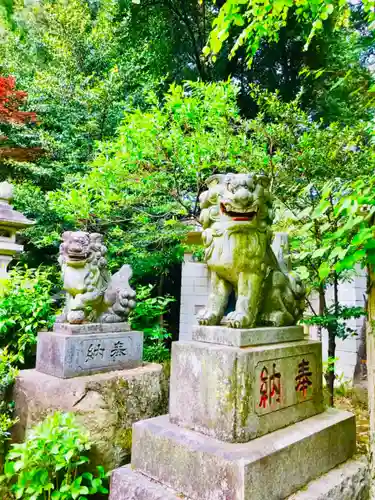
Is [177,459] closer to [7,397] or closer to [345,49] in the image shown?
[7,397]

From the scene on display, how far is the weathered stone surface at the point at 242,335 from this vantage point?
236 centimetres

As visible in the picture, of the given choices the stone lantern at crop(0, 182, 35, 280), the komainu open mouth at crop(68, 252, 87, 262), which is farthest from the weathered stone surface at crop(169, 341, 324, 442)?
the stone lantern at crop(0, 182, 35, 280)

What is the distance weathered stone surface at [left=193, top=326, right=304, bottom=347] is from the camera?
236 cm

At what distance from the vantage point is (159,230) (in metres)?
6.21

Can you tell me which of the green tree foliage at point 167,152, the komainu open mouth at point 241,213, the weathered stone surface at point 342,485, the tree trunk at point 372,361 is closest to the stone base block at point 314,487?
the weathered stone surface at point 342,485

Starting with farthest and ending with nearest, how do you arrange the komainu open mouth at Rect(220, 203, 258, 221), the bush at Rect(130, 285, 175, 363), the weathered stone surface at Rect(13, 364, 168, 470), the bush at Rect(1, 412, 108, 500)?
the bush at Rect(130, 285, 175, 363), the weathered stone surface at Rect(13, 364, 168, 470), the bush at Rect(1, 412, 108, 500), the komainu open mouth at Rect(220, 203, 258, 221)

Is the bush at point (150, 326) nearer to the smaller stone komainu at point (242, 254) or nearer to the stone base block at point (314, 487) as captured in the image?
the stone base block at point (314, 487)

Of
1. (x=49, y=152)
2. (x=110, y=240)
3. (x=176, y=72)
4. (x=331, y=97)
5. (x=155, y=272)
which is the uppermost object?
(x=176, y=72)

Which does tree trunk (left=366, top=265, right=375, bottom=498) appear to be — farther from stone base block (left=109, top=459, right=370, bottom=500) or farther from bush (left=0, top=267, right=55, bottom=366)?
bush (left=0, top=267, right=55, bottom=366)

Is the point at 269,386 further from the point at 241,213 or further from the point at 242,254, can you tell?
the point at 241,213

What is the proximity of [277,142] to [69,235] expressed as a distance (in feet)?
10.5

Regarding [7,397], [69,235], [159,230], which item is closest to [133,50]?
[159,230]

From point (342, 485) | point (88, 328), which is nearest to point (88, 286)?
point (88, 328)

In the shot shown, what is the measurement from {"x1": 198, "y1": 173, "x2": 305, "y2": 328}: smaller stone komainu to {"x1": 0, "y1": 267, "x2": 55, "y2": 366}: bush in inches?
119
